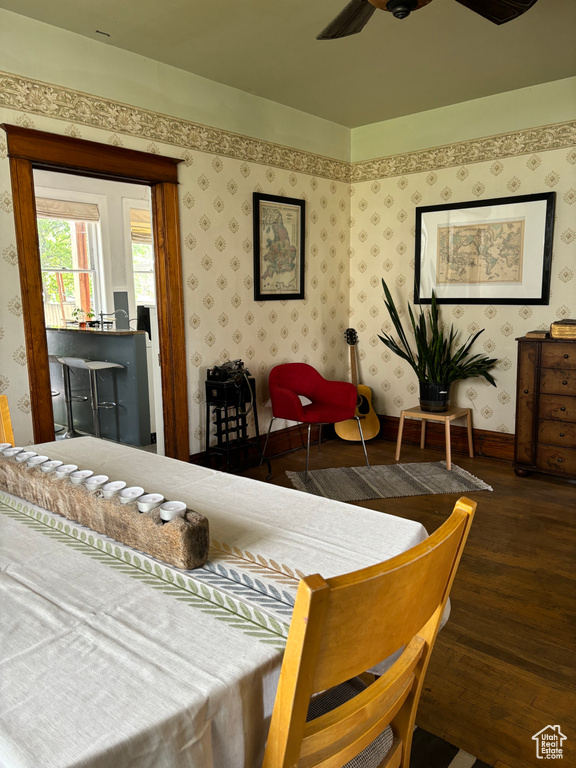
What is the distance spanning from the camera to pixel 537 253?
437 cm

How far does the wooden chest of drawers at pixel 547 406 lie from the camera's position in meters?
3.88

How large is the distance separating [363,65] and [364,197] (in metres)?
1.59

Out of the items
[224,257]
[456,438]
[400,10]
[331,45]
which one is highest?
[331,45]

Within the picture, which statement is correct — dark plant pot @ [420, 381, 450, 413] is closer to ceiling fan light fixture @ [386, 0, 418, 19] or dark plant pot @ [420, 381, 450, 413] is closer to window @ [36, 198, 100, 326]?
ceiling fan light fixture @ [386, 0, 418, 19]

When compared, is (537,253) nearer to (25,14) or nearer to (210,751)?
(25,14)

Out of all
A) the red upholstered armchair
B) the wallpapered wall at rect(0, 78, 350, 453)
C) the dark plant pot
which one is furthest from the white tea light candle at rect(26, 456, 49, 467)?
the dark plant pot

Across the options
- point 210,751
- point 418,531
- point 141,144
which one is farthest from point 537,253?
point 210,751

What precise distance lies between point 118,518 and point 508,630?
1.77 metres

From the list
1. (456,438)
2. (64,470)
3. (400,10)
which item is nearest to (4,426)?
(64,470)

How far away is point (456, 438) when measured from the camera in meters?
Answer: 4.92

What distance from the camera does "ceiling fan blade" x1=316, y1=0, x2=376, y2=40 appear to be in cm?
223

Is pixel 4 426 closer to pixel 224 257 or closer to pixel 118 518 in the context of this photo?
pixel 118 518

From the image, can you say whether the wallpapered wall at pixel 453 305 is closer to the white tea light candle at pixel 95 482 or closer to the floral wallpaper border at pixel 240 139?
the floral wallpaper border at pixel 240 139

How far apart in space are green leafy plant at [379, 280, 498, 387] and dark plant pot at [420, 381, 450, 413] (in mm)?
50
